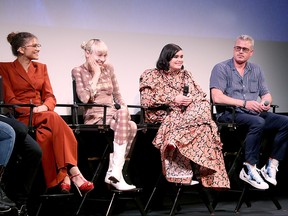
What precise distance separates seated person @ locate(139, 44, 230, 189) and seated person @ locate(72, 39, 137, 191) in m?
0.29

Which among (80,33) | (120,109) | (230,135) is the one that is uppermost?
(80,33)

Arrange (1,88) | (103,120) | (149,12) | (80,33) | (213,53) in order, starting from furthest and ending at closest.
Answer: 1. (213,53)
2. (149,12)
3. (80,33)
4. (103,120)
5. (1,88)

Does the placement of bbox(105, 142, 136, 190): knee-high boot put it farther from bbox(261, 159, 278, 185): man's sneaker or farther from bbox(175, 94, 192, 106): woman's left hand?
bbox(261, 159, 278, 185): man's sneaker

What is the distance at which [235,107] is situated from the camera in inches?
241

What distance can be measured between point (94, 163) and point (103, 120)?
754 mm

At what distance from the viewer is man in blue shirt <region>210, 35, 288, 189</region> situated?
6016mm

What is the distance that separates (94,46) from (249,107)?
1519 millimetres

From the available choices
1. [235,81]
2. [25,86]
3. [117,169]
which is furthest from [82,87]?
[235,81]

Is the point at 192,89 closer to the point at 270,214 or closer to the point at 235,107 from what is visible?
the point at 235,107

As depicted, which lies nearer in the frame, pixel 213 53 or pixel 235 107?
pixel 235 107

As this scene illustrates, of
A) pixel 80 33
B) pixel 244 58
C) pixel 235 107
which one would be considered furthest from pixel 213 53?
pixel 80 33

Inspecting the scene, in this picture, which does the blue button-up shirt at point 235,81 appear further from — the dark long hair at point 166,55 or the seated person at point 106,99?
the seated person at point 106,99

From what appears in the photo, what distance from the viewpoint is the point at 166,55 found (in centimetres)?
610

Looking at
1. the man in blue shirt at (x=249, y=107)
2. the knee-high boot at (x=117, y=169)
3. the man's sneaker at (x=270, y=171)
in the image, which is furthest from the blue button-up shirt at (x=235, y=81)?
the knee-high boot at (x=117, y=169)
